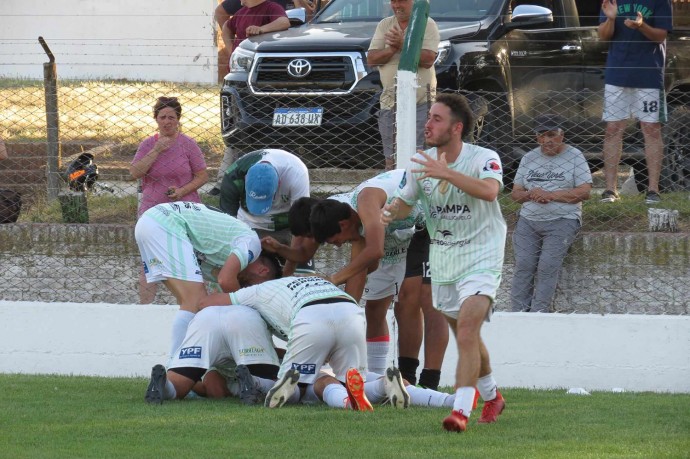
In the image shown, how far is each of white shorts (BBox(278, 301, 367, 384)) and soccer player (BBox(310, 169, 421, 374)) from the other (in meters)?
0.45

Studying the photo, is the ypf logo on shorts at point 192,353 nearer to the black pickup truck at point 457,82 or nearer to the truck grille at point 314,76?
the black pickup truck at point 457,82

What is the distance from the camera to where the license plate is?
10.1m

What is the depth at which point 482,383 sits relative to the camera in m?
6.88

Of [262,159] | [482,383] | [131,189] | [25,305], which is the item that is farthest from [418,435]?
[131,189]

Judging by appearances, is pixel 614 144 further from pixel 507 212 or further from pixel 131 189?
pixel 131 189

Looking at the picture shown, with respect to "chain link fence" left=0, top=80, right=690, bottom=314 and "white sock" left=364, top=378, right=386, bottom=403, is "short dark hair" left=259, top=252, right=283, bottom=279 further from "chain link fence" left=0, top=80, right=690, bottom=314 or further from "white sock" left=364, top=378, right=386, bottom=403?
"chain link fence" left=0, top=80, right=690, bottom=314

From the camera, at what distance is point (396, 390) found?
7.20 meters

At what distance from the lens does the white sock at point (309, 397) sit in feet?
24.6

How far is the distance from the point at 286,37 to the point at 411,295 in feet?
12.1

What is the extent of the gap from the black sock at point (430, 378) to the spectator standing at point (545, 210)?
1534 millimetres

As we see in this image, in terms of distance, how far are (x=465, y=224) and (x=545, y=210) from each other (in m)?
2.80

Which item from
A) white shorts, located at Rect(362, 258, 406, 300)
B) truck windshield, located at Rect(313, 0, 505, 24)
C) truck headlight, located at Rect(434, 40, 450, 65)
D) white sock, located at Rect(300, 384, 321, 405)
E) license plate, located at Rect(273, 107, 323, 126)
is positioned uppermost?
truck windshield, located at Rect(313, 0, 505, 24)

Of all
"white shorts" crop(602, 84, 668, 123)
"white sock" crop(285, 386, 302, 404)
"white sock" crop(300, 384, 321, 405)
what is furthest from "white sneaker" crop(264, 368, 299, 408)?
"white shorts" crop(602, 84, 668, 123)

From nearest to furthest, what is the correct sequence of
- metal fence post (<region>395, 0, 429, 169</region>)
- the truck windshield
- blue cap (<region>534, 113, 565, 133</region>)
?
1. metal fence post (<region>395, 0, 429, 169</region>)
2. blue cap (<region>534, 113, 565, 133</region>)
3. the truck windshield
